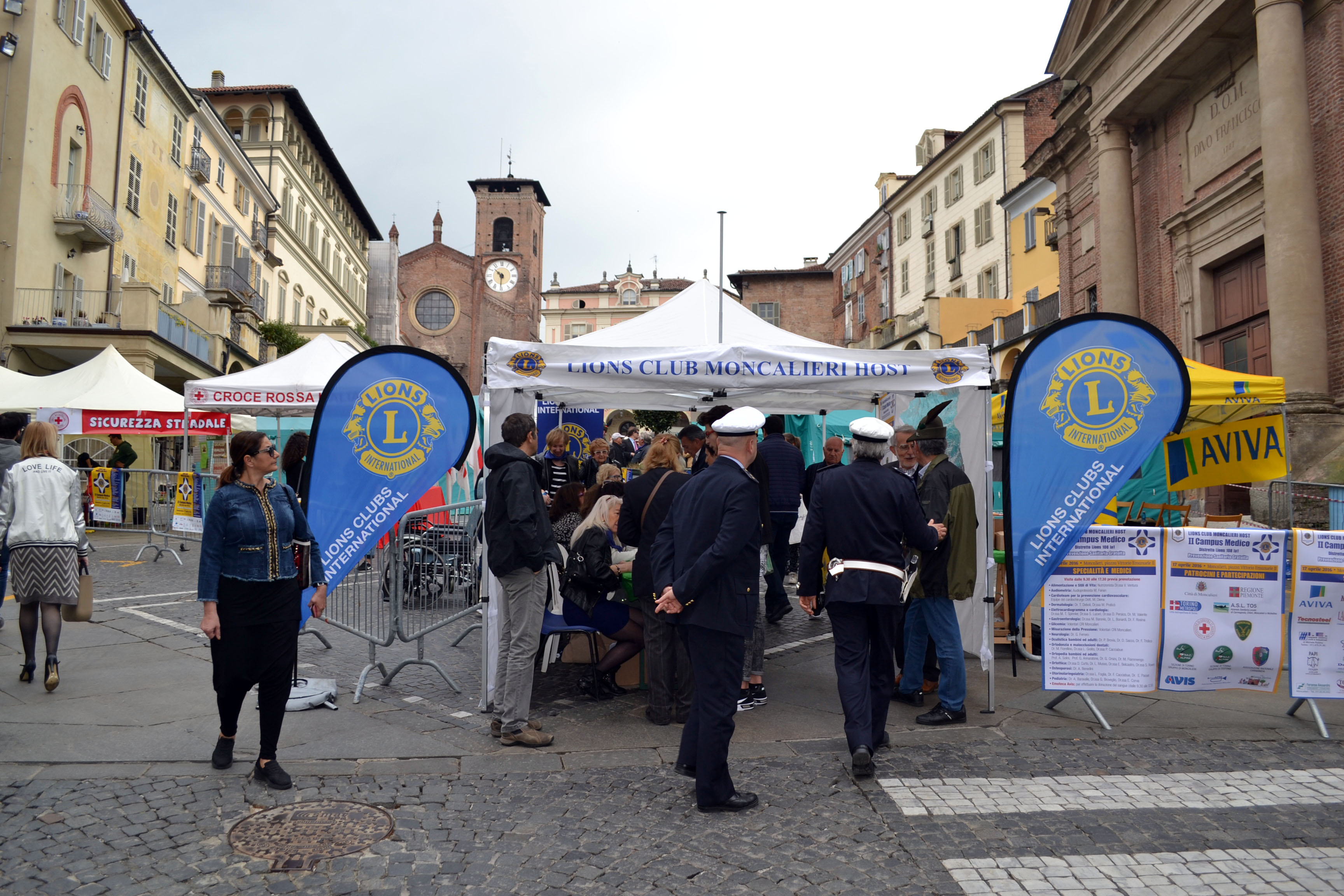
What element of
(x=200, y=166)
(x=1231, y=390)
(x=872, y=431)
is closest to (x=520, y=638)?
(x=872, y=431)

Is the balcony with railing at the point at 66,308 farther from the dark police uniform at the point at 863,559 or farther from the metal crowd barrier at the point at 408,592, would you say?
the dark police uniform at the point at 863,559

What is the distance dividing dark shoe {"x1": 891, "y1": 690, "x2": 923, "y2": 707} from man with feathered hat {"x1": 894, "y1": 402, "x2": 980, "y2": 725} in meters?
0.01

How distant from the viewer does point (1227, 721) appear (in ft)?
19.9

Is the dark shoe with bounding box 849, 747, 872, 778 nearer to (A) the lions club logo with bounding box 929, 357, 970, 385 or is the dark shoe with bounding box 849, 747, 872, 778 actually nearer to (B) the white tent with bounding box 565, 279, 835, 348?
(A) the lions club logo with bounding box 929, 357, 970, 385

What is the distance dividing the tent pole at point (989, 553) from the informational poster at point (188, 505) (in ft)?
37.5

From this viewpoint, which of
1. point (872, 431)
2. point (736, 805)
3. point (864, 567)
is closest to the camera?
point (736, 805)

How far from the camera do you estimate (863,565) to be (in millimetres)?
4957

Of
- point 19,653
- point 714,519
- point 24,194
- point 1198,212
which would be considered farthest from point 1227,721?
point 24,194

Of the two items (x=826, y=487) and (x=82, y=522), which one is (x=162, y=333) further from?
(x=826, y=487)

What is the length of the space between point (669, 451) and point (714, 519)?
1.68m

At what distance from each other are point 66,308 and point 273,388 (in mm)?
13910

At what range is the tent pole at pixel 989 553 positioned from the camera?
20.3 feet

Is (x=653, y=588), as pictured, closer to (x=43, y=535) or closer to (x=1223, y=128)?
(x=43, y=535)

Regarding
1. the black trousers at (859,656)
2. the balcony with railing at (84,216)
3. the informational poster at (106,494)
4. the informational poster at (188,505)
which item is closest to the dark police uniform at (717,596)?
the black trousers at (859,656)
